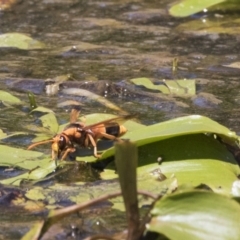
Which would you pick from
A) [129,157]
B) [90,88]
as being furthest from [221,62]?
[129,157]

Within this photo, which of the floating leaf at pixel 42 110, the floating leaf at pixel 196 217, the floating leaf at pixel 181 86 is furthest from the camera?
the floating leaf at pixel 181 86

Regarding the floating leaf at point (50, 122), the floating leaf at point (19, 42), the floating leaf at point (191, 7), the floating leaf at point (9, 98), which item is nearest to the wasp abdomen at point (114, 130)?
the floating leaf at point (50, 122)

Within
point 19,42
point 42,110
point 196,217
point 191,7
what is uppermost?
point 196,217

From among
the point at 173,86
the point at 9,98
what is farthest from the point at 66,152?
the point at 173,86

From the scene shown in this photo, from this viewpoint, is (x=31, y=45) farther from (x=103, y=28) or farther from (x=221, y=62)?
(x=221, y=62)

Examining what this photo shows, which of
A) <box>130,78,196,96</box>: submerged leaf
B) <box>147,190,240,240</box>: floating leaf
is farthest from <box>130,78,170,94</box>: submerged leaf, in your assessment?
<box>147,190,240,240</box>: floating leaf

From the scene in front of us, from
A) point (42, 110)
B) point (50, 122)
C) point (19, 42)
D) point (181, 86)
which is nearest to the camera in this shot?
point (50, 122)

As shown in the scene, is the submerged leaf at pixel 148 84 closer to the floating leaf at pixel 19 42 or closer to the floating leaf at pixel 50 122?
the floating leaf at pixel 50 122

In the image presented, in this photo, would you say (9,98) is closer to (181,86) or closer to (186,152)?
(181,86)
